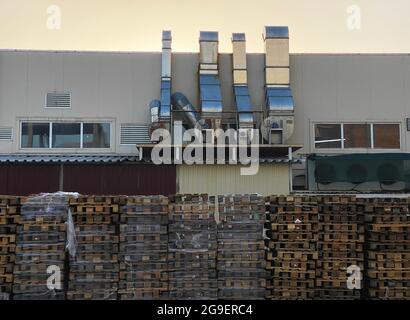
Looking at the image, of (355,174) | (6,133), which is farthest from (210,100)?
(6,133)

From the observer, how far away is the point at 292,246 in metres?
12.8

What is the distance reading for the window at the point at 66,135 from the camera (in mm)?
22891

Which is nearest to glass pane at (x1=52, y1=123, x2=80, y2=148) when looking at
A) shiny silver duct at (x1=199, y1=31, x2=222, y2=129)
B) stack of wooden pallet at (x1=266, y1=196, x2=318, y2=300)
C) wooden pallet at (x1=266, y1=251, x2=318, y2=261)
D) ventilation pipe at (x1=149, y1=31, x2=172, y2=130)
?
ventilation pipe at (x1=149, y1=31, x2=172, y2=130)

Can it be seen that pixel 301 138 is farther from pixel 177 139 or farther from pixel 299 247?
pixel 299 247

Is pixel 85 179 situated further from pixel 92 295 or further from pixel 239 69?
pixel 92 295

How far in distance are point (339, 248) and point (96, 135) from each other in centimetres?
1323

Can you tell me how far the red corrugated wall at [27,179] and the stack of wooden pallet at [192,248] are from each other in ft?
30.1

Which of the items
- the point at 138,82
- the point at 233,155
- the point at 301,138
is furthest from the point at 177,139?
the point at 301,138

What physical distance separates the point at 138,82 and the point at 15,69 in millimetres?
5334

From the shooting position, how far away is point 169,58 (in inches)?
912

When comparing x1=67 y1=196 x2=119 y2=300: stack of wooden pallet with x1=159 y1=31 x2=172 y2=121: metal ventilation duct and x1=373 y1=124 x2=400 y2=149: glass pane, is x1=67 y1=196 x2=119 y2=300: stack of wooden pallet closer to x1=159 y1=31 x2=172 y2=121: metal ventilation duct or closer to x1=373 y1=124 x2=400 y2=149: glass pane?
x1=159 y1=31 x2=172 y2=121: metal ventilation duct

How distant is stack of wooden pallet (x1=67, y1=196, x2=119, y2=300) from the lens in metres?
12.4

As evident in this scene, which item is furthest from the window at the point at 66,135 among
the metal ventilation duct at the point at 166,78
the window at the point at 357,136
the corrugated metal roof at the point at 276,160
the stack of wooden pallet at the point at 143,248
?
the stack of wooden pallet at the point at 143,248

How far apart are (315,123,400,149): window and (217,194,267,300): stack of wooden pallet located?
11.2 meters
